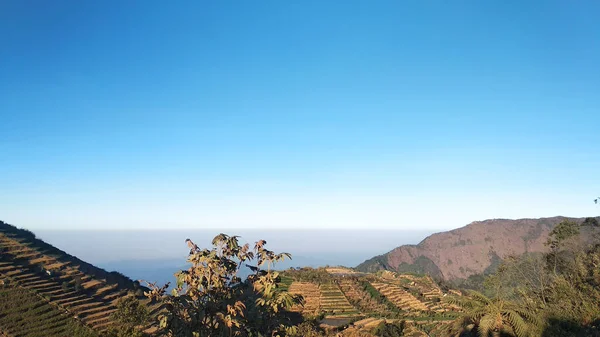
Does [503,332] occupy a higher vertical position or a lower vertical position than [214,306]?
lower

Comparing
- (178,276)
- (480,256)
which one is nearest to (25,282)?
(178,276)

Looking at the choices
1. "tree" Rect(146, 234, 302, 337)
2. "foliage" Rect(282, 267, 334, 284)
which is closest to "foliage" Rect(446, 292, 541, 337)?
"tree" Rect(146, 234, 302, 337)

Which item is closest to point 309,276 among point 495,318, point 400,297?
point 400,297

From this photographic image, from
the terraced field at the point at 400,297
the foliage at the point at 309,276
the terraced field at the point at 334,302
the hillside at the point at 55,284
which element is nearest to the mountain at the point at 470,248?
the terraced field at the point at 400,297

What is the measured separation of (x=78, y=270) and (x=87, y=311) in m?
10.9

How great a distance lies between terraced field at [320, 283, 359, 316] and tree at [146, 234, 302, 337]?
44.4 metres

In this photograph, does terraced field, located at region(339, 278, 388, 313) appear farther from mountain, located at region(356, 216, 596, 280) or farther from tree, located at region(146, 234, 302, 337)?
mountain, located at region(356, 216, 596, 280)

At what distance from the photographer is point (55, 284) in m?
35.0

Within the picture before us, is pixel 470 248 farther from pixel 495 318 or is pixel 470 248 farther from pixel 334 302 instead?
pixel 495 318

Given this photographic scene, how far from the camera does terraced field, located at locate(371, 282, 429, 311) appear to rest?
5328 centimetres

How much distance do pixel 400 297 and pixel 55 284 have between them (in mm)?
46779

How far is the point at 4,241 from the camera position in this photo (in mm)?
39656

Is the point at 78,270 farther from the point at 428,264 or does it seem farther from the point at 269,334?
the point at 428,264

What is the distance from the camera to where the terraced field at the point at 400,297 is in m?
53.3
